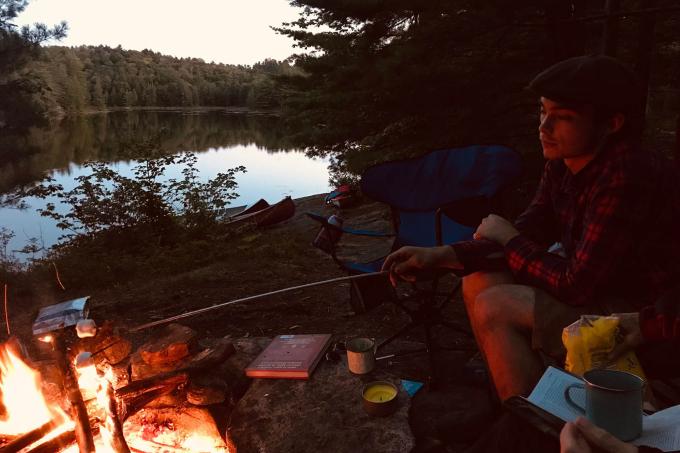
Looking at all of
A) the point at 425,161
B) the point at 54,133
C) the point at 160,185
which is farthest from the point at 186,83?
the point at 425,161

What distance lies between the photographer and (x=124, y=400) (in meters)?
2.19

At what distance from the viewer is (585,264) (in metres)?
1.64

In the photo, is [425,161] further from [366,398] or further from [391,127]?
[391,127]

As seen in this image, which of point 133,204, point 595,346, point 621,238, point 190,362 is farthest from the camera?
point 133,204

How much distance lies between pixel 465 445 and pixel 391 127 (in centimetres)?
559

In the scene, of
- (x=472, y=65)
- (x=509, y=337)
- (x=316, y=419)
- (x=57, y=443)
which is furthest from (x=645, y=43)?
(x=57, y=443)

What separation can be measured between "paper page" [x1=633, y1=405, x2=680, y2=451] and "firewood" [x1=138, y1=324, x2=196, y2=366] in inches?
79.5

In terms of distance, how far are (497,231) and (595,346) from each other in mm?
720

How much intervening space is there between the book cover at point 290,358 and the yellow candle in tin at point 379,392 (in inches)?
13.5

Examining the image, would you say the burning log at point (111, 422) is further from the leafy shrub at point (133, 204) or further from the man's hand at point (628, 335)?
the leafy shrub at point (133, 204)

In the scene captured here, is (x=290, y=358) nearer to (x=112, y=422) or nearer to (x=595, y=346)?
(x=112, y=422)

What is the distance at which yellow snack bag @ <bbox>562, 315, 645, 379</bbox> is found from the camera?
4.81 ft

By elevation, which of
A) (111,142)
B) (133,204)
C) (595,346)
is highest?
(595,346)

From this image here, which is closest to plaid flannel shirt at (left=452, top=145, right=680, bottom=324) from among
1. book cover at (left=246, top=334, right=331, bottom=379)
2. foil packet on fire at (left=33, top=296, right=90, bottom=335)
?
book cover at (left=246, top=334, right=331, bottom=379)
